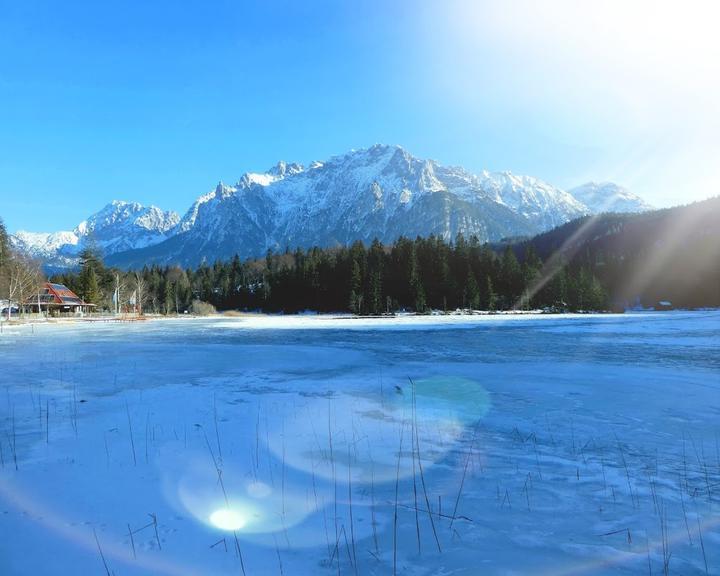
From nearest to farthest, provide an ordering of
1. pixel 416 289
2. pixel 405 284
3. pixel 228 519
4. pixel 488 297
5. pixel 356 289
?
pixel 228 519, pixel 488 297, pixel 416 289, pixel 356 289, pixel 405 284

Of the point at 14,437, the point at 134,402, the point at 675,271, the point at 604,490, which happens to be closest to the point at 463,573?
the point at 604,490

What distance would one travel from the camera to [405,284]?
8988 cm

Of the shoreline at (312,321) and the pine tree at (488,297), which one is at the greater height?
the pine tree at (488,297)

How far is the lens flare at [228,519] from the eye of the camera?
458 cm

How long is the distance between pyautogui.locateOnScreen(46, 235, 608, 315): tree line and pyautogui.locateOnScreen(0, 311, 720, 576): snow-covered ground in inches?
2829

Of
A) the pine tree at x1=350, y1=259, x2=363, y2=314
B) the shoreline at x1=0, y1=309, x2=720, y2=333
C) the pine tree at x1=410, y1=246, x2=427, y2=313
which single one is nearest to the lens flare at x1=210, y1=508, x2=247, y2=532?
the shoreline at x1=0, y1=309, x2=720, y2=333

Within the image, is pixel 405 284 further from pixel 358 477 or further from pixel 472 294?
pixel 358 477

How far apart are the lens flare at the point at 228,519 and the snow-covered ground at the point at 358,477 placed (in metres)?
0.02

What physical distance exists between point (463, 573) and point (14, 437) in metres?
8.16

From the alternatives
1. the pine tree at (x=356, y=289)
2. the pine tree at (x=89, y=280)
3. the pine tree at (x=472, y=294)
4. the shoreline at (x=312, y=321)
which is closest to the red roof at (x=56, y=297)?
Result: the pine tree at (x=89, y=280)

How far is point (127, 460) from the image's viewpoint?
6465 mm

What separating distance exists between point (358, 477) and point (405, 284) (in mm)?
84519

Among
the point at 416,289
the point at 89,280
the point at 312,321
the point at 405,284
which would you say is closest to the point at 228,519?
the point at 312,321

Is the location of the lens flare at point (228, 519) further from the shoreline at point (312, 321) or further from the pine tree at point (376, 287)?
the pine tree at point (376, 287)
